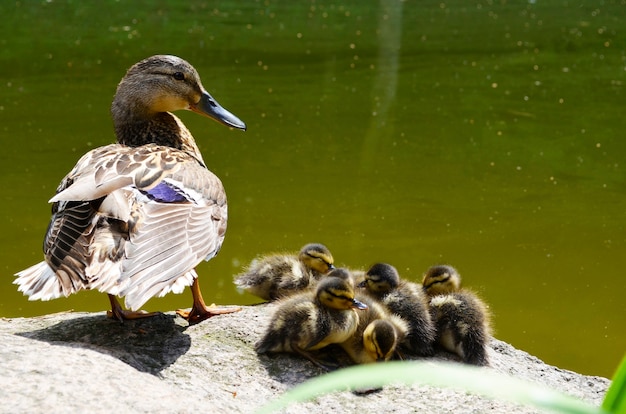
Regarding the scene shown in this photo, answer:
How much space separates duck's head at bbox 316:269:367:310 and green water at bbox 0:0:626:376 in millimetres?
2130

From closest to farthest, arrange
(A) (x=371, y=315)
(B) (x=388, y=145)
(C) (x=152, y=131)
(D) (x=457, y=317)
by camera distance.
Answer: (A) (x=371, y=315), (D) (x=457, y=317), (C) (x=152, y=131), (B) (x=388, y=145)

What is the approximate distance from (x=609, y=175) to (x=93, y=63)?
24.1 ft

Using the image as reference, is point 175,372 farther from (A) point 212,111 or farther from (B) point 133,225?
(A) point 212,111

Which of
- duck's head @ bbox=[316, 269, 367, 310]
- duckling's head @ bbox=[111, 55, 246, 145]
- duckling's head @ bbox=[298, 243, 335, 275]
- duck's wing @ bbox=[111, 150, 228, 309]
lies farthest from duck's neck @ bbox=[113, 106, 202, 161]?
duck's head @ bbox=[316, 269, 367, 310]

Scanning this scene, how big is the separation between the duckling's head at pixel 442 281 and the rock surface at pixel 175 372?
12.8 inches

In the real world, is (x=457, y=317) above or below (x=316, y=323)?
above

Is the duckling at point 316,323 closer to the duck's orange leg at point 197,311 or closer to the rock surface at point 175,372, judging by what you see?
the rock surface at point 175,372

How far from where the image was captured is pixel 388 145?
29.8 ft

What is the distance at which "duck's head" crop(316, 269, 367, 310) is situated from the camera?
3375mm

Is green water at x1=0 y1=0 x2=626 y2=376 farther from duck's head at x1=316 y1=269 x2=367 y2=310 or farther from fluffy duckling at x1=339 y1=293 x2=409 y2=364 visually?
duck's head at x1=316 y1=269 x2=367 y2=310

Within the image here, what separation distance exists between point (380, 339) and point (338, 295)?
0.23m

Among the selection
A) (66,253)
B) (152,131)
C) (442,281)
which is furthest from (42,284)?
(442,281)

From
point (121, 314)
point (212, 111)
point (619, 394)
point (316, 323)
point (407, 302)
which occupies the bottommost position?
point (121, 314)

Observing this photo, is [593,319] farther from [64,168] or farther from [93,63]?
[93,63]
